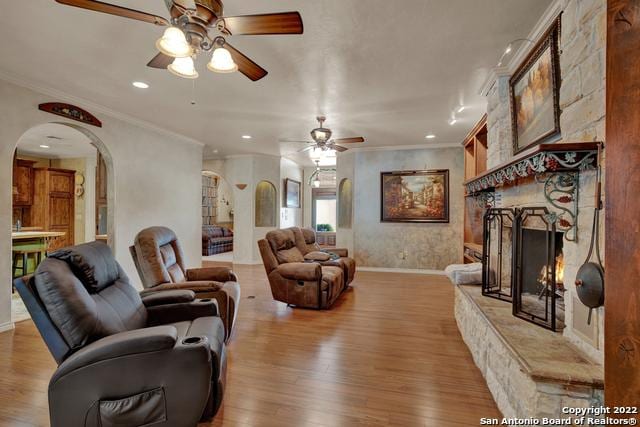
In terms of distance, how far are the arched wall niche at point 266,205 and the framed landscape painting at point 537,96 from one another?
6098 mm

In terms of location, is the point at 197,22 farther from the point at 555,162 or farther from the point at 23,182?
the point at 23,182

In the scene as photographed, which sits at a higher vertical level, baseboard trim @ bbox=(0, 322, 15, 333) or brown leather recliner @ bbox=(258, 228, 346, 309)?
brown leather recliner @ bbox=(258, 228, 346, 309)

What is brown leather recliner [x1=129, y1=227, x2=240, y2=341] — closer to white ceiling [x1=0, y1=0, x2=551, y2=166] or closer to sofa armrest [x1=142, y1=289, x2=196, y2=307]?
sofa armrest [x1=142, y1=289, x2=196, y2=307]

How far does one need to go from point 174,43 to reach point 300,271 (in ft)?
9.28

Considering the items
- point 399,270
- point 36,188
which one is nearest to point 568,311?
point 399,270

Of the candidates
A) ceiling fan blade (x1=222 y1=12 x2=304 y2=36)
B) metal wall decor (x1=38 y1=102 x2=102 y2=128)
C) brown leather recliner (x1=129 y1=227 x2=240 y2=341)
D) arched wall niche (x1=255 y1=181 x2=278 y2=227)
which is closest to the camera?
ceiling fan blade (x1=222 y1=12 x2=304 y2=36)

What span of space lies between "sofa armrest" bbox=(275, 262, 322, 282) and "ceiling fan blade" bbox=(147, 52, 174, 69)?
2637mm

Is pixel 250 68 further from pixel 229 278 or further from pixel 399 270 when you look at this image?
pixel 399 270

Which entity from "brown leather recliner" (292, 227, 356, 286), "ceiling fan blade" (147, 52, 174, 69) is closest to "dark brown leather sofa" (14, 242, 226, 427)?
"ceiling fan blade" (147, 52, 174, 69)

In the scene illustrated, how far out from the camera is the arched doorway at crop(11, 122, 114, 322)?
202 inches

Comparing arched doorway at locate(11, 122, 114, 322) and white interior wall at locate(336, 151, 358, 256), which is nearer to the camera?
arched doorway at locate(11, 122, 114, 322)

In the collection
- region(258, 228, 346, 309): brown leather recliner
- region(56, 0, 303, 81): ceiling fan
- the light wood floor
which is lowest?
the light wood floor

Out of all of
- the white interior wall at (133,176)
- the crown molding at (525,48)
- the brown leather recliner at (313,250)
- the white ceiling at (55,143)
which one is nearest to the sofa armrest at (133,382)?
the white interior wall at (133,176)

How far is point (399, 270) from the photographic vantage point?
21.2 ft
